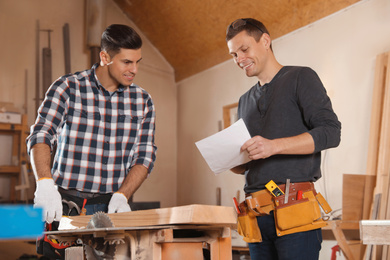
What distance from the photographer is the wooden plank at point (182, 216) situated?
1109 mm

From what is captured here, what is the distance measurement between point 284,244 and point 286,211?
113mm

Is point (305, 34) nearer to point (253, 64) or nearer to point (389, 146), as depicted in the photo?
point (389, 146)

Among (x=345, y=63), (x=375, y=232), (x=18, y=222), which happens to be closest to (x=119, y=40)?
(x=375, y=232)

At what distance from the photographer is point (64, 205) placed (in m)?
1.77

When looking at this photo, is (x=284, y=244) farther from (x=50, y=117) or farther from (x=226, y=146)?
(x=50, y=117)

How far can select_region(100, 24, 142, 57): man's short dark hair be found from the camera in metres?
2.08

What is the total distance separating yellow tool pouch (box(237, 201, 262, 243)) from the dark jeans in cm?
2

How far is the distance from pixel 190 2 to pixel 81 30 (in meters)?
1.77

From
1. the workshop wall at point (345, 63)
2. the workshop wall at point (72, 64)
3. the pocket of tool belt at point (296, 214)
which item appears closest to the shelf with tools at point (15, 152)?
the workshop wall at point (72, 64)

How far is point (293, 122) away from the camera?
5.29 ft

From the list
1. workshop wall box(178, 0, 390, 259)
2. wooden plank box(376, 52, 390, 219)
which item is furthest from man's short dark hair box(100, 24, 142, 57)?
workshop wall box(178, 0, 390, 259)

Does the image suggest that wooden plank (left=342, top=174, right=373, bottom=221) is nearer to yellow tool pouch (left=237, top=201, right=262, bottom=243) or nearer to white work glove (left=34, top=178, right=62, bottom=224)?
yellow tool pouch (left=237, top=201, right=262, bottom=243)

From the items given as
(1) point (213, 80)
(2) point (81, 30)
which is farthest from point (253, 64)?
(2) point (81, 30)

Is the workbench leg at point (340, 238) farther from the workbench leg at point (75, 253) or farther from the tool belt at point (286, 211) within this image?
the workbench leg at point (75, 253)
